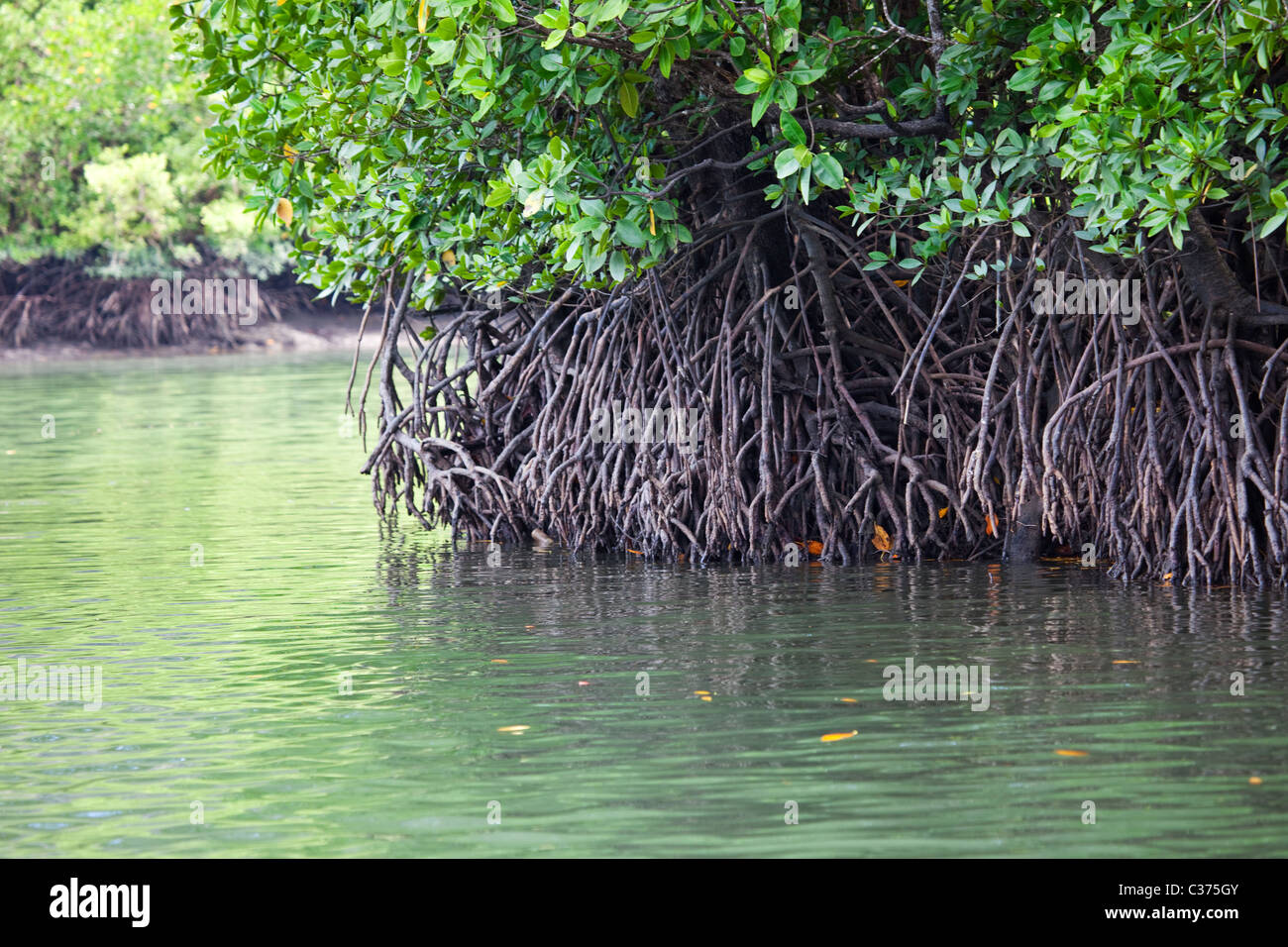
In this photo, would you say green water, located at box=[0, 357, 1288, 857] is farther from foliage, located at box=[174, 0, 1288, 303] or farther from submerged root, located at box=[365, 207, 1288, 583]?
foliage, located at box=[174, 0, 1288, 303]

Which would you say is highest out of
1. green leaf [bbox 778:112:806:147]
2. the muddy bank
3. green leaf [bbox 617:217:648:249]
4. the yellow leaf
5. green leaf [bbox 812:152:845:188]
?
the muddy bank

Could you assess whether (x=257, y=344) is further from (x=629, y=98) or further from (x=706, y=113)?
(x=629, y=98)

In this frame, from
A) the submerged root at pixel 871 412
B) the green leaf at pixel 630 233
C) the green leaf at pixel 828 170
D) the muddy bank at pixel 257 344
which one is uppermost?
the muddy bank at pixel 257 344

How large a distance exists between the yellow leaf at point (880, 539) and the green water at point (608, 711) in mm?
243

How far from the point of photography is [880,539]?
349 inches

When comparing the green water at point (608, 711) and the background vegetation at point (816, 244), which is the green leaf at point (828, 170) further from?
the green water at point (608, 711)

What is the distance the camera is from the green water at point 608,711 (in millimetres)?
4625

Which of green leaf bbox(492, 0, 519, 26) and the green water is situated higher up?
green leaf bbox(492, 0, 519, 26)

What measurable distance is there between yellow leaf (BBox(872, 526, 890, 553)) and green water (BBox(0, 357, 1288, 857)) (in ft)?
0.80

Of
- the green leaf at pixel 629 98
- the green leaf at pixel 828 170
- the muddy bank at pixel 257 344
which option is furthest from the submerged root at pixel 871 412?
the muddy bank at pixel 257 344

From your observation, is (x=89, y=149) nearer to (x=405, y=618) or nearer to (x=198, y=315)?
(x=198, y=315)

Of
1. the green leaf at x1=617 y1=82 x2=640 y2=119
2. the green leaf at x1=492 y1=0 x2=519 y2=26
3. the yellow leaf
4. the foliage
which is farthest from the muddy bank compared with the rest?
the green leaf at x1=492 y1=0 x2=519 y2=26

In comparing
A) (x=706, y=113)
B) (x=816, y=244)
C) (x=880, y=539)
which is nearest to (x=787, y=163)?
(x=706, y=113)

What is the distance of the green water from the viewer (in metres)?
4.62
